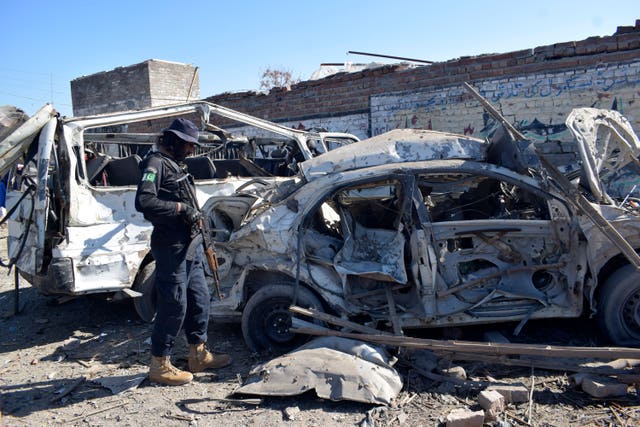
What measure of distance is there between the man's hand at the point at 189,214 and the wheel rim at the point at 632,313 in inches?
126

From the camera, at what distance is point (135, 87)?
648 inches

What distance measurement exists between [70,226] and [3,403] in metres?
1.59

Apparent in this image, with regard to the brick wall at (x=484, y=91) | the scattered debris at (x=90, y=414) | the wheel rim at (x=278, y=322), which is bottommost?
the scattered debris at (x=90, y=414)

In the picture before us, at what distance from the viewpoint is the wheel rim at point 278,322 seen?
3.90 meters

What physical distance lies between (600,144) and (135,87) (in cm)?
1577

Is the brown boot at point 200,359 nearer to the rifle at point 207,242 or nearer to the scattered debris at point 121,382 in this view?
the scattered debris at point 121,382

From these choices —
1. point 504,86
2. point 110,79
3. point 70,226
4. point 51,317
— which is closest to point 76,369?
point 70,226

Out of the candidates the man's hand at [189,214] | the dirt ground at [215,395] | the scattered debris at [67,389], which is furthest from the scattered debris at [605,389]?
the scattered debris at [67,389]

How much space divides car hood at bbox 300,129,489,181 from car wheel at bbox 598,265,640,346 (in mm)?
1350

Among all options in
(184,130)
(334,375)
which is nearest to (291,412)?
(334,375)

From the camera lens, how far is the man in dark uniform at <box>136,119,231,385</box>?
11.1 feet

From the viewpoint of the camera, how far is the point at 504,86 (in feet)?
27.8

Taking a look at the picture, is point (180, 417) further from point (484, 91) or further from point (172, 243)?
point (484, 91)

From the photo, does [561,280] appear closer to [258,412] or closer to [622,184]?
[258,412]
